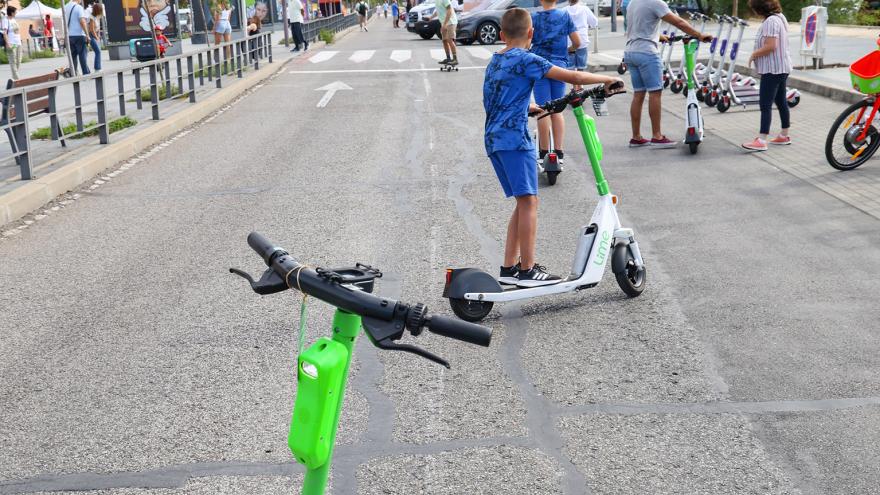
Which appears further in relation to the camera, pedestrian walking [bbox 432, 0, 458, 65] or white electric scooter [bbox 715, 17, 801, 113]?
pedestrian walking [bbox 432, 0, 458, 65]

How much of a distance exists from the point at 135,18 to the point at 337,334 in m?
32.4

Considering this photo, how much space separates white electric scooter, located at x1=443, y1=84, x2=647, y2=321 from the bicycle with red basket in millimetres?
4752

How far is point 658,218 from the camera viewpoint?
27.9 ft

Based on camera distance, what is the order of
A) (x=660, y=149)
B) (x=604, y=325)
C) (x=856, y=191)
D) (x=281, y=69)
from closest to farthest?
(x=604, y=325), (x=856, y=191), (x=660, y=149), (x=281, y=69)

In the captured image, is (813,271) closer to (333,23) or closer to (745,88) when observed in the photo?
(745,88)

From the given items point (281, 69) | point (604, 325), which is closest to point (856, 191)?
point (604, 325)

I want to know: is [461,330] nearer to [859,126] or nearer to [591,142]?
[591,142]

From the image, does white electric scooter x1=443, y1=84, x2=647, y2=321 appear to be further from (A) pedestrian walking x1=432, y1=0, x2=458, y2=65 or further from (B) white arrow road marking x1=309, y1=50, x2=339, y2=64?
(B) white arrow road marking x1=309, y1=50, x2=339, y2=64

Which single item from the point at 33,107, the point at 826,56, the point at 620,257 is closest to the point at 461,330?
the point at 620,257

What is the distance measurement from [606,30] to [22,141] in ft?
104

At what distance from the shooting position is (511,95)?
18.7 feet

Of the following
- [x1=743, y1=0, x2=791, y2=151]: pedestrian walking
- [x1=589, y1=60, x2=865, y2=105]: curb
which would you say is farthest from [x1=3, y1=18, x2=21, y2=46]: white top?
[x1=743, y1=0, x2=791, y2=151]: pedestrian walking

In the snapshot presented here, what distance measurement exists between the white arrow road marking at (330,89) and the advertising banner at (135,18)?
11.4 meters

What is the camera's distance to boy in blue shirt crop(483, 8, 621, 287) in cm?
562
